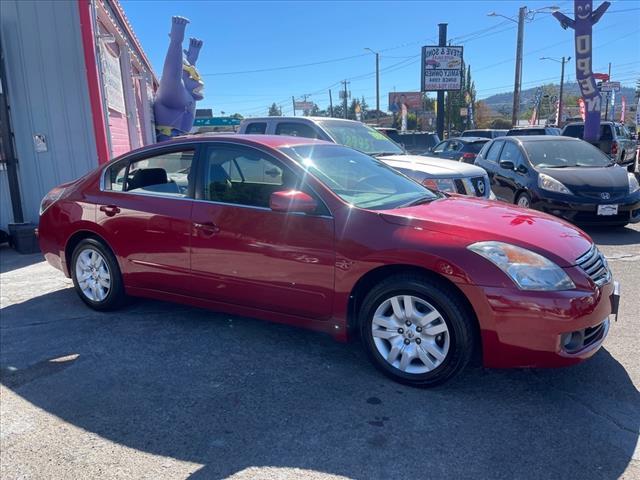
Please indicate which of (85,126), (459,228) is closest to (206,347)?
(459,228)

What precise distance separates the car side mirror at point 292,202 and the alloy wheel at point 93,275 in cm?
207

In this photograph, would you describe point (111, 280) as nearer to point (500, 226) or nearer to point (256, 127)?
point (500, 226)

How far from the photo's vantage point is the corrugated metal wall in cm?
795

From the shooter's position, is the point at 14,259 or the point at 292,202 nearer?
the point at 292,202

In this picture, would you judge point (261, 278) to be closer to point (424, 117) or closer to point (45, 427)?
point (45, 427)

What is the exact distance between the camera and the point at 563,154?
8852mm

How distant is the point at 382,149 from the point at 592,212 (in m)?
3.17

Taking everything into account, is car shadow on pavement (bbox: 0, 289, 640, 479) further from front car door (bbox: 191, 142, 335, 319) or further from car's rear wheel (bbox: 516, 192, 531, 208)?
car's rear wheel (bbox: 516, 192, 531, 208)

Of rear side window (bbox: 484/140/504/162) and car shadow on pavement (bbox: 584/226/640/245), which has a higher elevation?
rear side window (bbox: 484/140/504/162)

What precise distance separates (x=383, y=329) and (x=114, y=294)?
2.66 metres

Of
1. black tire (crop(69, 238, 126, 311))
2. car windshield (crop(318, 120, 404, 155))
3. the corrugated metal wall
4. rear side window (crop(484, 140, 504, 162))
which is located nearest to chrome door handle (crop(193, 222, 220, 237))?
black tire (crop(69, 238, 126, 311))

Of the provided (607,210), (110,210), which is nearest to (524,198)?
(607,210)

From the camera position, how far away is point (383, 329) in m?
3.39

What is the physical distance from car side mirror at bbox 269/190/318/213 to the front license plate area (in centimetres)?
562
